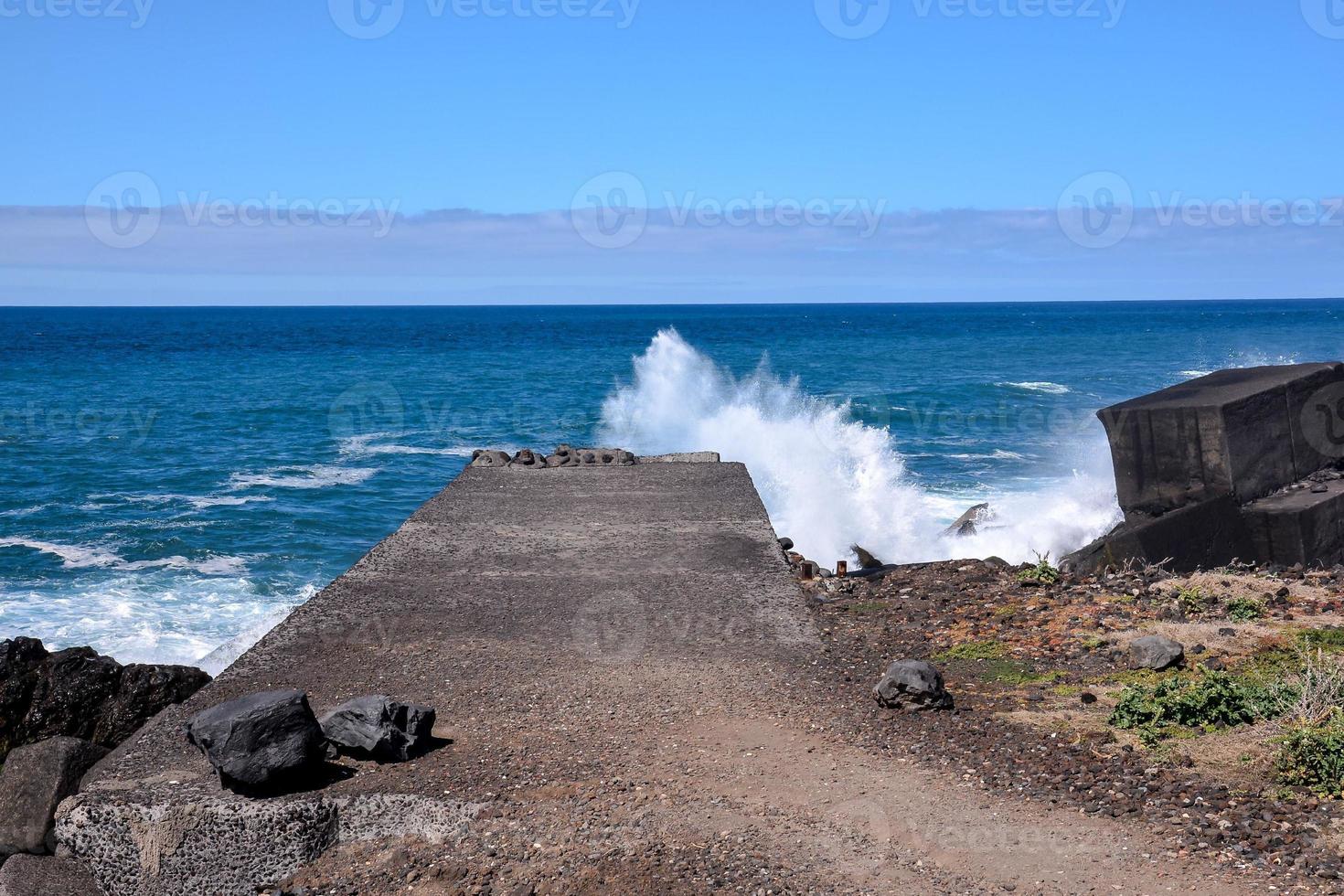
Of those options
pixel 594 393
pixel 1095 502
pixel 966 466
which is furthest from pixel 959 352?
pixel 1095 502

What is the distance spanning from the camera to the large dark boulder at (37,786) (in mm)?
5016

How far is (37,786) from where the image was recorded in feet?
17.1

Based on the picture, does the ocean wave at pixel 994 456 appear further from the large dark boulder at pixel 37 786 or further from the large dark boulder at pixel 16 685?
the large dark boulder at pixel 37 786

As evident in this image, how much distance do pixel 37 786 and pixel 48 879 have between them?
822 millimetres

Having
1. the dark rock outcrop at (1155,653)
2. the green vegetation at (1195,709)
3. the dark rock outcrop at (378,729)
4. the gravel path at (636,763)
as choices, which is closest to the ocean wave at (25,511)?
the gravel path at (636,763)

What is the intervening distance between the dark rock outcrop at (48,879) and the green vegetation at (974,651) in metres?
4.05

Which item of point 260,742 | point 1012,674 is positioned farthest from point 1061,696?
point 260,742

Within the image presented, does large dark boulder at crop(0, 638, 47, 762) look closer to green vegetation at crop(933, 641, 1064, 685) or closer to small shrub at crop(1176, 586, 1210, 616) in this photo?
green vegetation at crop(933, 641, 1064, 685)

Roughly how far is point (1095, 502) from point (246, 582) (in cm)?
1033

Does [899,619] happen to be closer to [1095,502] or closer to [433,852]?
[433,852]

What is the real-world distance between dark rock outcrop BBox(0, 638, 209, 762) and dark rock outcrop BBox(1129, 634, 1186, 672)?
5.06 metres

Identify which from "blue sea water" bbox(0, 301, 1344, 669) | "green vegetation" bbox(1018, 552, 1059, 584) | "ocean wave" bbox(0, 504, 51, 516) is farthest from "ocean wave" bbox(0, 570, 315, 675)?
"green vegetation" bbox(1018, 552, 1059, 584)

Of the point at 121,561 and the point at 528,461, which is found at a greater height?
the point at 528,461

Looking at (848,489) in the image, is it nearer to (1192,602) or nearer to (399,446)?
(1192,602)
